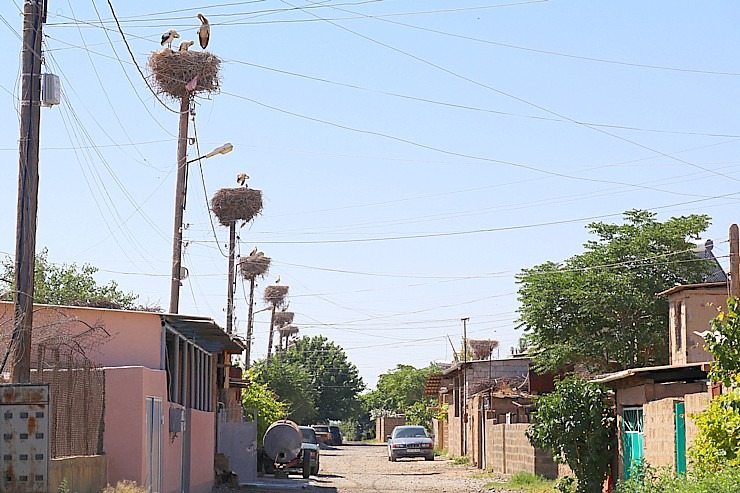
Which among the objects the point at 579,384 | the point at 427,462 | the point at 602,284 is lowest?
the point at 427,462

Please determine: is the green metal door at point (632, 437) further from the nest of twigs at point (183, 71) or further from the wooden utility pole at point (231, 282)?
the wooden utility pole at point (231, 282)

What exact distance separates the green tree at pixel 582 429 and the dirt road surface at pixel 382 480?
227 inches

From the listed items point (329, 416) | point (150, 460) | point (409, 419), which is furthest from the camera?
point (329, 416)

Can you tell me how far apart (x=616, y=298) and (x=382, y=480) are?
33.5ft

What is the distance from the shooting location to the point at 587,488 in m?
22.9

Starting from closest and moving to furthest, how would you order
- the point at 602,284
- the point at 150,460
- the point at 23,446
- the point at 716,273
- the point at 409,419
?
the point at 23,446 < the point at 150,460 < the point at 602,284 < the point at 716,273 < the point at 409,419

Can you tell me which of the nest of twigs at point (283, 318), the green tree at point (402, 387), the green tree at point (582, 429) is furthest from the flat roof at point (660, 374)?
the green tree at point (402, 387)

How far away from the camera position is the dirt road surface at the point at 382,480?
29328mm

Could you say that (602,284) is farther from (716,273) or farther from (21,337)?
(21,337)

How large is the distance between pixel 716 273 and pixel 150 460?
91.6 feet

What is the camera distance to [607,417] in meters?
23.6

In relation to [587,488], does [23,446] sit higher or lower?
higher

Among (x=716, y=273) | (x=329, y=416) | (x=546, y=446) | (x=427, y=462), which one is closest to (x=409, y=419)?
(x=329, y=416)

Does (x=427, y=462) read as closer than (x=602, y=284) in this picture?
No
